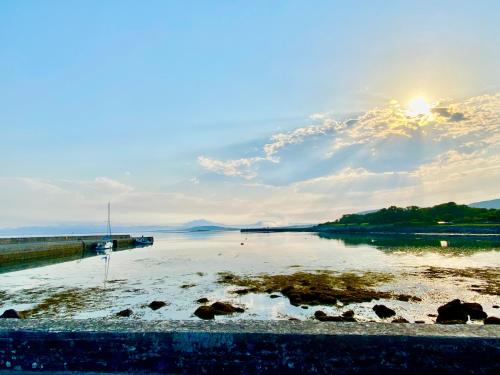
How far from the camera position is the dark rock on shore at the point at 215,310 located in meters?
15.7

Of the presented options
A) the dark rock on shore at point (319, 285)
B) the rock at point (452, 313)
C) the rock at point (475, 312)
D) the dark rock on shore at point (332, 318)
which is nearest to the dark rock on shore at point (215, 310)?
the dark rock on shore at point (319, 285)

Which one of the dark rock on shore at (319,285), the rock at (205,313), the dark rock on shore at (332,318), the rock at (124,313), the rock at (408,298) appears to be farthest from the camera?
the dark rock on shore at (319,285)

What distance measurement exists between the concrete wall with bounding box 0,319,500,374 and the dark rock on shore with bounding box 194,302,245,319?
438 inches

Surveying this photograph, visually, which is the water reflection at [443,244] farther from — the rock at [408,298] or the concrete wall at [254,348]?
the concrete wall at [254,348]

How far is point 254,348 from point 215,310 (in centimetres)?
1253

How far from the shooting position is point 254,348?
4668mm

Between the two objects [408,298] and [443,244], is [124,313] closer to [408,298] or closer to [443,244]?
Answer: [408,298]

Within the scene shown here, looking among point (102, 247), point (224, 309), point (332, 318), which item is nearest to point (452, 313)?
point (332, 318)

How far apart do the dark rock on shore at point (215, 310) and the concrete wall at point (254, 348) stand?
1113 cm

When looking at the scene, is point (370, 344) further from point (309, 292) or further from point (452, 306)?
point (309, 292)

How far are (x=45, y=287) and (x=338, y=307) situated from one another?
828 inches

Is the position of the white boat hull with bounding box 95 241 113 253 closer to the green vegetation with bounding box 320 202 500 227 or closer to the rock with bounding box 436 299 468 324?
the rock with bounding box 436 299 468 324

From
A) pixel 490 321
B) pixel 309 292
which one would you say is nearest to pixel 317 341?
pixel 490 321

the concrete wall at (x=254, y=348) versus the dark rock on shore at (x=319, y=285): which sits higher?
the concrete wall at (x=254, y=348)
